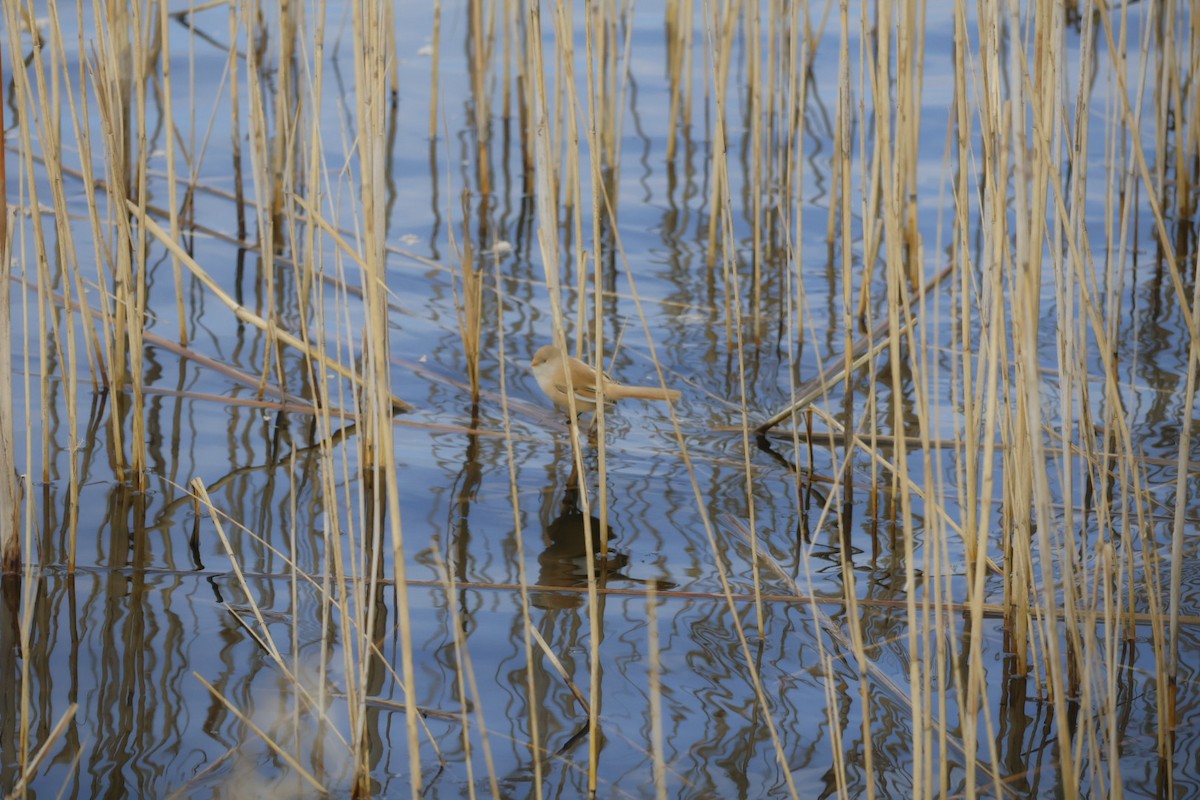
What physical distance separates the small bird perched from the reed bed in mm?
171

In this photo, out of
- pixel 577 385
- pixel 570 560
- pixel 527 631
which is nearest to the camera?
pixel 527 631

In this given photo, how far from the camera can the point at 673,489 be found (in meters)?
2.73

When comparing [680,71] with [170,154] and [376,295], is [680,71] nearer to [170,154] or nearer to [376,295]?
[170,154]

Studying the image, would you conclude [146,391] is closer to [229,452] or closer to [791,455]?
[229,452]

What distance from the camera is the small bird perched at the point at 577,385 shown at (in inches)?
105

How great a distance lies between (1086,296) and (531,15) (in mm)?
975

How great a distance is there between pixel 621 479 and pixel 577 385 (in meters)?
0.25

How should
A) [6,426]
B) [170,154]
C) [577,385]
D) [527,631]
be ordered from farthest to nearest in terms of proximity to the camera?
[170,154], [577,385], [6,426], [527,631]

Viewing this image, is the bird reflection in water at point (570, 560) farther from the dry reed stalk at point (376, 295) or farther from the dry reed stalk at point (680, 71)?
the dry reed stalk at point (680, 71)

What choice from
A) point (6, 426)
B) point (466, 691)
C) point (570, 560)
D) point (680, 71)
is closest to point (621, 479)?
point (570, 560)

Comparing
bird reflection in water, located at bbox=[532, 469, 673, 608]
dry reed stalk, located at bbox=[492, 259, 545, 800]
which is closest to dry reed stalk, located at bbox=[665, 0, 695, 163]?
bird reflection in water, located at bbox=[532, 469, 673, 608]

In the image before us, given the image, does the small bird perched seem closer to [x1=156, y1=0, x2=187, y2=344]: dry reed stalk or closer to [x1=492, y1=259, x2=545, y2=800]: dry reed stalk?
[x1=492, y1=259, x2=545, y2=800]: dry reed stalk

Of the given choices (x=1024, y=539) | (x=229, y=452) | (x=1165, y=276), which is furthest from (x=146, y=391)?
(x=1165, y=276)

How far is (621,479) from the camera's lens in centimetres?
279
